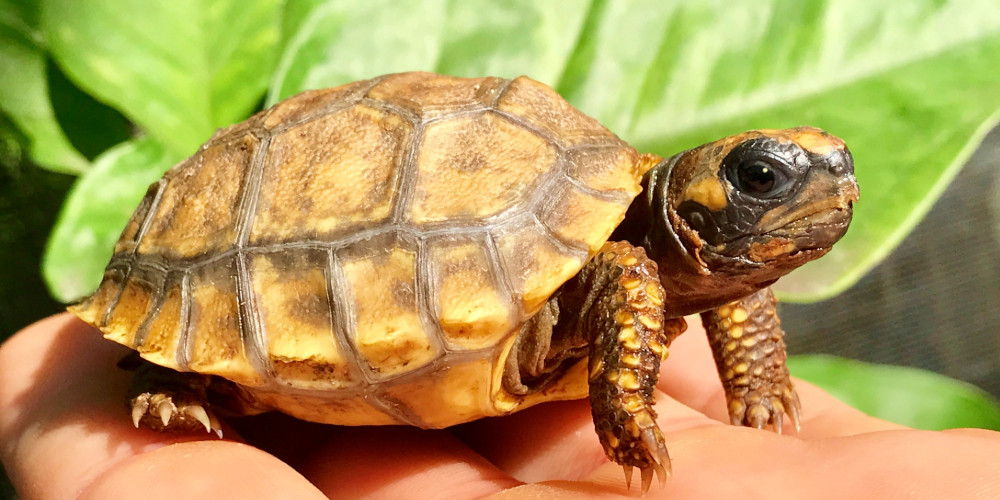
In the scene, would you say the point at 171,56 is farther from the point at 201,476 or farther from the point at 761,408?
the point at 761,408

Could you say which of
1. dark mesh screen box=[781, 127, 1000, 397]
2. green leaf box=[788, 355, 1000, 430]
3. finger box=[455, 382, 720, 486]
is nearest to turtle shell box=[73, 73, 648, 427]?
finger box=[455, 382, 720, 486]

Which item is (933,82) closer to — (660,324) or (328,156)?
(660,324)

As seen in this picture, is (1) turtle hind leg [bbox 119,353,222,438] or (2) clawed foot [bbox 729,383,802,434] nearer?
(1) turtle hind leg [bbox 119,353,222,438]

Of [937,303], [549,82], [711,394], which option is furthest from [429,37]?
[937,303]

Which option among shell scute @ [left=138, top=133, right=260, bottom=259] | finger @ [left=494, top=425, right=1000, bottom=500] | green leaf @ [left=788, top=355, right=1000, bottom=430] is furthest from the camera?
green leaf @ [left=788, top=355, right=1000, bottom=430]

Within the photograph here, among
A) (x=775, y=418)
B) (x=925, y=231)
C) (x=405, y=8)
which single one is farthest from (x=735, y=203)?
(x=925, y=231)

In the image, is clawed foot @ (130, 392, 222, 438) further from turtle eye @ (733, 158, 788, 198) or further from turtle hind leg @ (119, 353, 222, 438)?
turtle eye @ (733, 158, 788, 198)

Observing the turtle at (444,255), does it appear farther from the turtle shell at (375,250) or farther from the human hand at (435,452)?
the human hand at (435,452)
